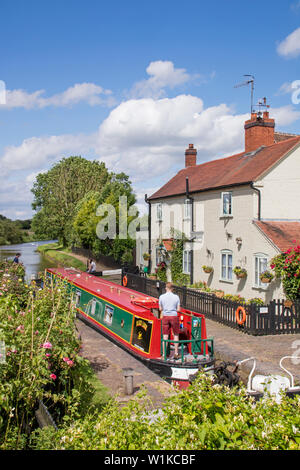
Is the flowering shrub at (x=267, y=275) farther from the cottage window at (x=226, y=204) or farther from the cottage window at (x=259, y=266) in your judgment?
the cottage window at (x=226, y=204)

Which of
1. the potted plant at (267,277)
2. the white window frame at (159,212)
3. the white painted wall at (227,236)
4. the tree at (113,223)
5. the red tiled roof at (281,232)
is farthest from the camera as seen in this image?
the tree at (113,223)

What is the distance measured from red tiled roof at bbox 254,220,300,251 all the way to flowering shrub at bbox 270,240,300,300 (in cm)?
57

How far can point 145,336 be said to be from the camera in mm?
9523

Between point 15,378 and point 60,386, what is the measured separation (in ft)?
5.22

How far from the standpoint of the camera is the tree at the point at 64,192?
166ft

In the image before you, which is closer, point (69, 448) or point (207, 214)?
point (69, 448)

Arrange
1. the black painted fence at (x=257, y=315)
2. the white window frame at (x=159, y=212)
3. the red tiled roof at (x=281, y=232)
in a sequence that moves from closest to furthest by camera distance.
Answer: the black painted fence at (x=257, y=315), the red tiled roof at (x=281, y=232), the white window frame at (x=159, y=212)

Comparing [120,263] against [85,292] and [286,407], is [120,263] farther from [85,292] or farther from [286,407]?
[286,407]

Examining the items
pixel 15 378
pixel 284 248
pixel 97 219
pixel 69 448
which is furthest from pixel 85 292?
pixel 97 219

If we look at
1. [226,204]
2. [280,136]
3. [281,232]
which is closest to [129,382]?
[281,232]

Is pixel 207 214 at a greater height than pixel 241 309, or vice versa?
pixel 207 214

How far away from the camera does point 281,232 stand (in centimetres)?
1581

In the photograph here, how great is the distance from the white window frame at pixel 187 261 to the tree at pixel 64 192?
2888 centimetres

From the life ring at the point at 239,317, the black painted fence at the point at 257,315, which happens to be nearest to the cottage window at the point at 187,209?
the black painted fence at the point at 257,315
